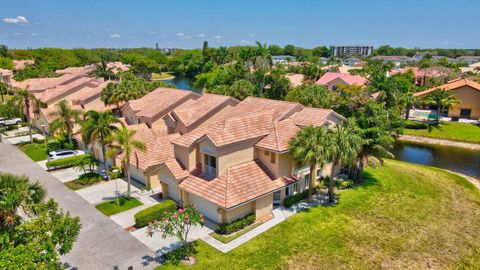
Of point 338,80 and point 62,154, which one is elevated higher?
point 338,80

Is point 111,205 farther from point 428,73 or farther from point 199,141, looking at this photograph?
point 428,73

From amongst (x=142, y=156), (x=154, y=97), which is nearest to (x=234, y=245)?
→ (x=142, y=156)

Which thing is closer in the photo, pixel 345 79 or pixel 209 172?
pixel 209 172

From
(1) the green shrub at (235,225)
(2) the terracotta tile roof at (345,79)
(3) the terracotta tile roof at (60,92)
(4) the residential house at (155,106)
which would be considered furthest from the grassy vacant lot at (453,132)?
(3) the terracotta tile roof at (60,92)

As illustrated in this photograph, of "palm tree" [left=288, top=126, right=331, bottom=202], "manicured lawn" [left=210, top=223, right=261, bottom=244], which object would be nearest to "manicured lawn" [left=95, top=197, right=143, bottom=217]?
"manicured lawn" [left=210, top=223, right=261, bottom=244]

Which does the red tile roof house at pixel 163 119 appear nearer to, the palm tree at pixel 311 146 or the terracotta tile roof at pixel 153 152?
the terracotta tile roof at pixel 153 152

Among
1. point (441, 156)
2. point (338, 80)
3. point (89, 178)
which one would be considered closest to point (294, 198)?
point (89, 178)

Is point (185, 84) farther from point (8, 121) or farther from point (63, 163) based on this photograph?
point (63, 163)
